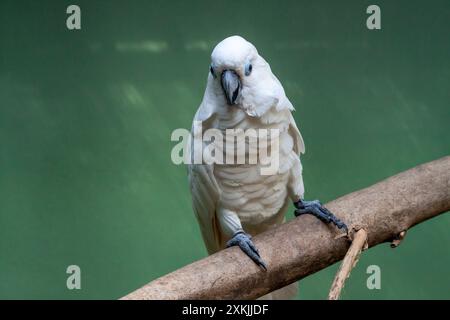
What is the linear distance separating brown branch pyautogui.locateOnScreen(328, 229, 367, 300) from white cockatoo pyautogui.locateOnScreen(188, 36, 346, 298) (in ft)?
0.33

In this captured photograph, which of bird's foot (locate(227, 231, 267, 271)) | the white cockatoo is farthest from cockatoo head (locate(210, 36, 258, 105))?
bird's foot (locate(227, 231, 267, 271))

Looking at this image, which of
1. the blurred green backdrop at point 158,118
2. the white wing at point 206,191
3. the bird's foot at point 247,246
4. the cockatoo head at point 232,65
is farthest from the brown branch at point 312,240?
the blurred green backdrop at point 158,118

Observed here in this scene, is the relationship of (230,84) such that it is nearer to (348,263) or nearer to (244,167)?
(244,167)

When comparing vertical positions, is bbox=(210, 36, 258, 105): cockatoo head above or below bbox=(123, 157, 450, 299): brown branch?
above

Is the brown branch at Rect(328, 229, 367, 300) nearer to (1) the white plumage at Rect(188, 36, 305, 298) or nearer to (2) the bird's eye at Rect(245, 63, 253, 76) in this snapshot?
(1) the white plumage at Rect(188, 36, 305, 298)

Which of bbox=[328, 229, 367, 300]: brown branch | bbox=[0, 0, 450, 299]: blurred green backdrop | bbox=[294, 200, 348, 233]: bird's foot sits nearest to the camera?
bbox=[328, 229, 367, 300]: brown branch

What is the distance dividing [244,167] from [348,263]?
1.93 feet

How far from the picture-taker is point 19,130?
432cm

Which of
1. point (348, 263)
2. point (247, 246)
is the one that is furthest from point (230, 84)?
point (348, 263)

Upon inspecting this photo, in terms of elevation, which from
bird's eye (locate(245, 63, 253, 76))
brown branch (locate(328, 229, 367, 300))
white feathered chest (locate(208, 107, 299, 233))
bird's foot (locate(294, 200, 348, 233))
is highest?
bird's eye (locate(245, 63, 253, 76))

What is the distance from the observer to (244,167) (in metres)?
3.02

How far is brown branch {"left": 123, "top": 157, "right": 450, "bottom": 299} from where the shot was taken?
9.00ft
